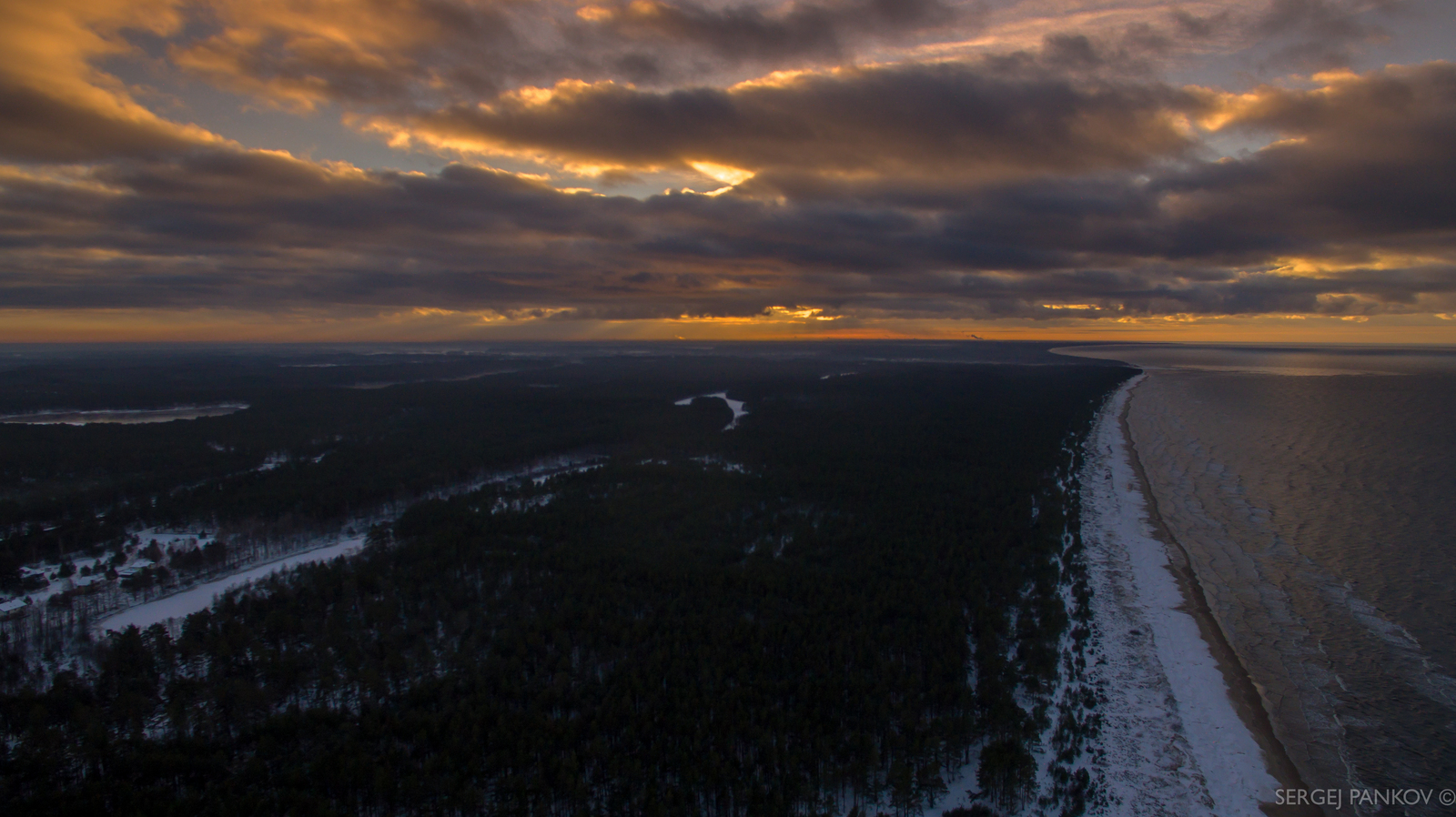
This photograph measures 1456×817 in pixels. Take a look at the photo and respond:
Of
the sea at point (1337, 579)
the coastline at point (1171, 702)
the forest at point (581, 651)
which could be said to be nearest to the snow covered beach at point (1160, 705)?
the coastline at point (1171, 702)

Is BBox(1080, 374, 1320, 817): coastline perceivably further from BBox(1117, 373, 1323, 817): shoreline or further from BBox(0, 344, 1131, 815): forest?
BBox(0, 344, 1131, 815): forest

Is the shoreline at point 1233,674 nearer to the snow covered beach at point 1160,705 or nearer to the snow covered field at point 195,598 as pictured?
the snow covered beach at point 1160,705

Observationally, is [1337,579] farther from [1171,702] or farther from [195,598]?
[195,598]

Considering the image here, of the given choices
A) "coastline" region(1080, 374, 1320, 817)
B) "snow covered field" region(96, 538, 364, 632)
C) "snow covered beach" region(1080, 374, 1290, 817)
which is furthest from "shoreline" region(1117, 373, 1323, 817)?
"snow covered field" region(96, 538, 364, 632)

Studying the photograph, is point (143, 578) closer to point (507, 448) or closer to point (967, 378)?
point (507, 448)

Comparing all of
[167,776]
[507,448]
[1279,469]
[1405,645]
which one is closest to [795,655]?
[167,776]

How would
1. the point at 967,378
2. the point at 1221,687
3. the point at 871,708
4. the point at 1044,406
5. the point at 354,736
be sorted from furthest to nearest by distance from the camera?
the point at 967,378
the point at 1044,406
the point at 1221,687
the point at 871,708
the point at 354,736

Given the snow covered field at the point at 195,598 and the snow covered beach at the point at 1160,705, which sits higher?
the snow covered field at the point at 195,598
